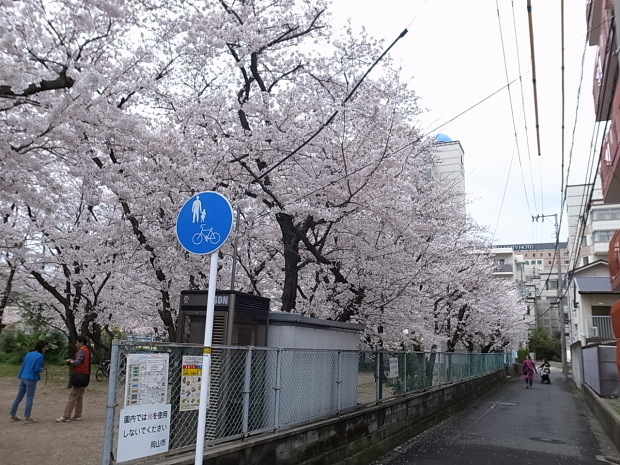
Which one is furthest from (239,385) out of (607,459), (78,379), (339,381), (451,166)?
(451,166)

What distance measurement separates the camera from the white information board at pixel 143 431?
13.3ft

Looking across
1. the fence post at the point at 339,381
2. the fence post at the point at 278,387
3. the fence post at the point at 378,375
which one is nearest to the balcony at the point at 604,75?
the fence post at the point at 378,375

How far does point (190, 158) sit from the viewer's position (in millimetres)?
10023

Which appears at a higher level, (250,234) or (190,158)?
(190,158)

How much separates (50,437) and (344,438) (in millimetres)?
4957

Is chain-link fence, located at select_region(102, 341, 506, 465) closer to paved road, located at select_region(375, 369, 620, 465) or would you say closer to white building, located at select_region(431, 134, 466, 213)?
paved road, located at select_region(375, 369, 620, 465)

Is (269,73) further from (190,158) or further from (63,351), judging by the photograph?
(63,351)

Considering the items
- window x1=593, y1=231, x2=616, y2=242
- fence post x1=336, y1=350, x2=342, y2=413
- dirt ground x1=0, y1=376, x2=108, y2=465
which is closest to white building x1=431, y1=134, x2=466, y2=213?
fence post x1=336, y1=350, x2=342, y2=413

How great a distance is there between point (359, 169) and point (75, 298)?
39.5ft

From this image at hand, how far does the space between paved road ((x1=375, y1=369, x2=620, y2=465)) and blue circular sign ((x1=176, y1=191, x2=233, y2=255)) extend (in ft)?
19.6

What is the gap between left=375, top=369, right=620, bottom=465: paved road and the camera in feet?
29.2

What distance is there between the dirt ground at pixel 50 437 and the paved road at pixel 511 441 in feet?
15.7

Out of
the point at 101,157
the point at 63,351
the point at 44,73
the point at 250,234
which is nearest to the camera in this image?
the point at 44,73

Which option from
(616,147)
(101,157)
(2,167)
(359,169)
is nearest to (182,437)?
(2,167)
